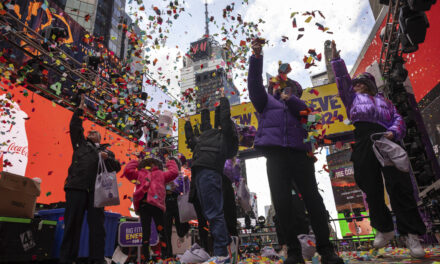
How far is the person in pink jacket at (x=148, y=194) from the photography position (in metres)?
3.52

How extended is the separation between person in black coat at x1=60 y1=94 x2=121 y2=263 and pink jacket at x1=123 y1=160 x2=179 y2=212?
0.59 meters

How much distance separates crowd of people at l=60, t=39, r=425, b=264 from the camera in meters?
2.09

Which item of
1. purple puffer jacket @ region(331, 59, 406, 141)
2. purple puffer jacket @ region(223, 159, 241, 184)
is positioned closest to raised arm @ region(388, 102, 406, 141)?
purple puffer jacket @ region(331, 59, 406, 141)

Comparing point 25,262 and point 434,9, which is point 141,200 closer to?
point 25,262

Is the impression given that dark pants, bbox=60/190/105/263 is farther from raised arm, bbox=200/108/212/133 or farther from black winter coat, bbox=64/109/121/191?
raised arm, bbox=200/108/212/133

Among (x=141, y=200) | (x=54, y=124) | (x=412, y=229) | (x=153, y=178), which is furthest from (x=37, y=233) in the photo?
(x=54, y=124)

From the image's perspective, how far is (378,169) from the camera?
2.58 m

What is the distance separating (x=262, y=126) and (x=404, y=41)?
4442mm

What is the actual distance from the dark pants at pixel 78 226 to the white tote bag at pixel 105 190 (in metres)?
0.14

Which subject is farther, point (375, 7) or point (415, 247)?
point (375, 7)

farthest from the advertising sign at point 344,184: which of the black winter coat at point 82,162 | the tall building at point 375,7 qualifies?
the black winter coat at point 82,162

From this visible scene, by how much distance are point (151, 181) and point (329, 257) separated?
259 centimetres

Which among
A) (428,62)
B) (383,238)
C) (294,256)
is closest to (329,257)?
(294,256)

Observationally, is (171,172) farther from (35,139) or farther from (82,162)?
(35,139)
